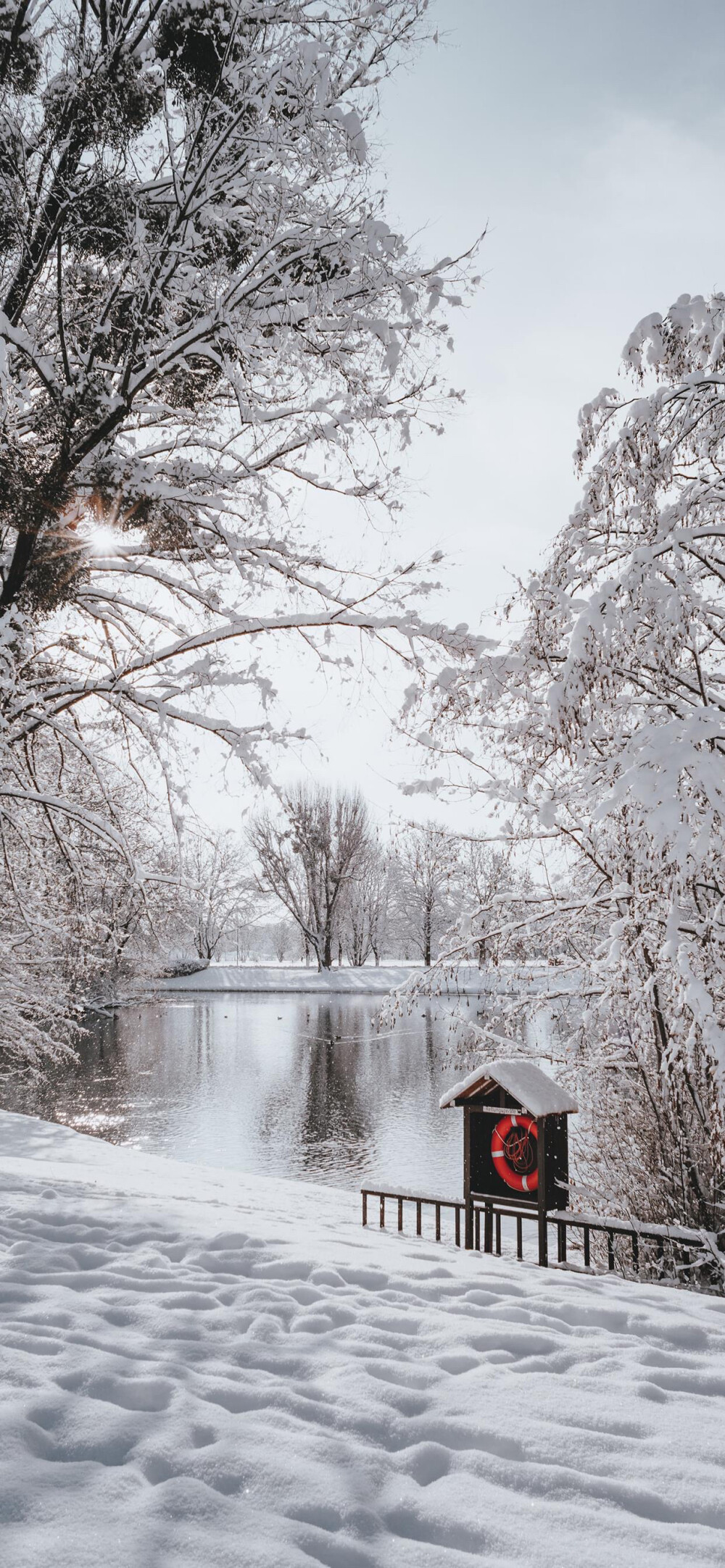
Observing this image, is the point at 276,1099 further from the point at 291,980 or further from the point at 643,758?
the point at 291,980

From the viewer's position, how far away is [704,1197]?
20.6 ft

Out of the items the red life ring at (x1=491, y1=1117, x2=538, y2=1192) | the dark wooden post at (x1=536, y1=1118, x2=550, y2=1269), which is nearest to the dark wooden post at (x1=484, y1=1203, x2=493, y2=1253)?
the red life ring at (x1=491, y1=1117, x2=538, y2=1192)

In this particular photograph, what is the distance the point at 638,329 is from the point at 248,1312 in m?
5.42

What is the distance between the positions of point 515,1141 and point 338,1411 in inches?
136

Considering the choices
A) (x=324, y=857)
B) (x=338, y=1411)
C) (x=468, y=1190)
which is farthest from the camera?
(x=324, y=857)

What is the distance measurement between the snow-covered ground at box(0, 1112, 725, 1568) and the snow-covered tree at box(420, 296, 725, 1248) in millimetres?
1313

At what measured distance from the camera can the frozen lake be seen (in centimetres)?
1308

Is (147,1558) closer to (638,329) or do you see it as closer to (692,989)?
(692,989)

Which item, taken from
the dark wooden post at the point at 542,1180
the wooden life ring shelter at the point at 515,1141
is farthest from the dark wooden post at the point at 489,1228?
the dark wooden post at the point at 542,1180

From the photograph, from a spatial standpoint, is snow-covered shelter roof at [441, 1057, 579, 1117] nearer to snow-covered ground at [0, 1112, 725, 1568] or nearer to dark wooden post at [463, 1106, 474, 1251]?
dark wooden post at [463, 1106, 474, 1251]

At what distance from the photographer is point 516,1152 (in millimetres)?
5973

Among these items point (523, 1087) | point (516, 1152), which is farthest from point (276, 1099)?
point (523, 1087)

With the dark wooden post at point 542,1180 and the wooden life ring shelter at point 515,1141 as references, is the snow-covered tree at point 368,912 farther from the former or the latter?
the dark wooden post at point 542,1180

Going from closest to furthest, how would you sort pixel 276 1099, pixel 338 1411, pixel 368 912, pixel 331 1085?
pixel 338 1411, pixel 276 1099, pixel 331 1085, pixel 368 912
